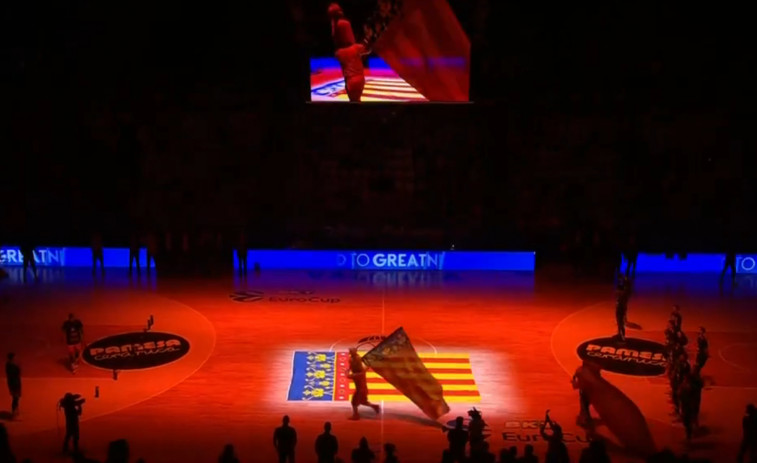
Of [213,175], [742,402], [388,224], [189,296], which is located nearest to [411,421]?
[742,402]

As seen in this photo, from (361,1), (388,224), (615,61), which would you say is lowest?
(388,224)

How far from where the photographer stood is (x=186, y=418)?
16.1 metres

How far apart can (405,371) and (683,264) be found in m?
15.7

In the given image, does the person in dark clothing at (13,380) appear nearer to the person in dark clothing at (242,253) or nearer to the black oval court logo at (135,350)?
the black oval court logo at (135,350)

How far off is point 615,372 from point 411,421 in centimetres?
539

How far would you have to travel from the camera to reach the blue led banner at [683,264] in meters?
27.8

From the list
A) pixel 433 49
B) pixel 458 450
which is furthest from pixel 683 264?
pixel 458 450

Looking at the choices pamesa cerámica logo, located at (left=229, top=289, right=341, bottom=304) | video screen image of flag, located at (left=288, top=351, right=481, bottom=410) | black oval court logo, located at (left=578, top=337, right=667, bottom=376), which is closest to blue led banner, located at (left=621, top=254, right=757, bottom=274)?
black oval court logo, located at (left=578, top=337, right=667, bottom=376)

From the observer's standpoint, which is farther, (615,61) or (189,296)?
(615,61)

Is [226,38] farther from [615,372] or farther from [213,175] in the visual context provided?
[615,372]

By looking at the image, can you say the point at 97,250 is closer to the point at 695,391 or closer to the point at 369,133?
the point at 369,133

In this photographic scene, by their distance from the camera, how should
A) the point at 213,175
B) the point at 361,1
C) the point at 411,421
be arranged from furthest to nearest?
the point at 213,175 < the point at 361,1 < the point at 411,421

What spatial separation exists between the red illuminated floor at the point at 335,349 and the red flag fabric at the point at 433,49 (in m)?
6.01

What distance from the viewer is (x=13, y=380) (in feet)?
51.4
